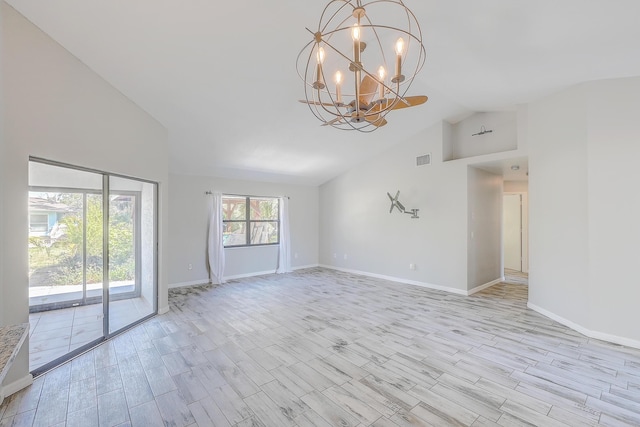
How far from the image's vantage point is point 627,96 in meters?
3.09

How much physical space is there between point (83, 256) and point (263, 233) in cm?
412

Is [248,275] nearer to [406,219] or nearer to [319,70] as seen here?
[406,219]

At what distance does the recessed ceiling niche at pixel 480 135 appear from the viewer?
15.5 feet

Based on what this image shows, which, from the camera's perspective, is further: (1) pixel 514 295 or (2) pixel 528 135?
(1) pixel 514 295

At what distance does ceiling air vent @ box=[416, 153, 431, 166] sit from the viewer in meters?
5.52

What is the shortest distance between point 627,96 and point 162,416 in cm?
551

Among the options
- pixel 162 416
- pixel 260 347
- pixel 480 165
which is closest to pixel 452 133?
pixel 480 165

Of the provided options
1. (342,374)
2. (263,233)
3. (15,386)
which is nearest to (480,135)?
(342,374)

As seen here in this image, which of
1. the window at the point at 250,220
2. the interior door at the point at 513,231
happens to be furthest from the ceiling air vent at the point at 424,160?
the window at the point at 250,220

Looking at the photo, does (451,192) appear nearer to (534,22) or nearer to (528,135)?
(528,135)

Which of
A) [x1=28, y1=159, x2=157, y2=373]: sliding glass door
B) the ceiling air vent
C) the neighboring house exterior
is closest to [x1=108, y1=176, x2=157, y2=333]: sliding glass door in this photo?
[x1=28, y1=159, x2=157, y2=373]: sliding glass door

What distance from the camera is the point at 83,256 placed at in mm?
3104

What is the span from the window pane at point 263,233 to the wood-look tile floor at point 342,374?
2898mm

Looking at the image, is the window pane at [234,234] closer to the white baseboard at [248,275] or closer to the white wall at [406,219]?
the white baseboard at [248,275]
